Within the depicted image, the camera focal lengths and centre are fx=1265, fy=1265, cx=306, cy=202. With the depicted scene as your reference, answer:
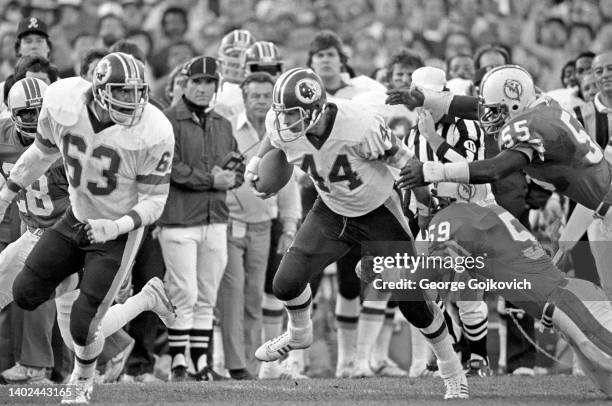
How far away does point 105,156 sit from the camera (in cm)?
744

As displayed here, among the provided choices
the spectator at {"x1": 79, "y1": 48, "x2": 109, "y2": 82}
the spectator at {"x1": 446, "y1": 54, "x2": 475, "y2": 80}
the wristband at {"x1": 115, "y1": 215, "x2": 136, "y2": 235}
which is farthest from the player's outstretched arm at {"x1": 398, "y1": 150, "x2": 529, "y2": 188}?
the spectator at {"x1": 446, "y1": 54, "x2": 475, "y2": 80}

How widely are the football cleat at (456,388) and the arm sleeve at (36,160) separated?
2774 mm

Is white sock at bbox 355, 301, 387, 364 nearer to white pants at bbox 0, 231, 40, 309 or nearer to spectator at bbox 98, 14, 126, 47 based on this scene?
white pants at bbox 0, 231, 40, 309

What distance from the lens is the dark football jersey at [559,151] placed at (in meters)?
7.39

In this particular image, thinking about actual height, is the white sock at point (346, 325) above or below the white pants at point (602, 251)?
below

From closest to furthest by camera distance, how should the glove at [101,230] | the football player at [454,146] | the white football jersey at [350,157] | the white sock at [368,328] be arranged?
the glove at [101,230]
the white football jersey at [350,157]
the football player at [454,146]
the white sock at [368,328]

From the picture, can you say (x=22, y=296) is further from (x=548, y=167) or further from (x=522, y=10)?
(x=522, y=10)

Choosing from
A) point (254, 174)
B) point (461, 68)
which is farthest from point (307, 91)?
point (461, 68)

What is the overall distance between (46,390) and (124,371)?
69.3 inches

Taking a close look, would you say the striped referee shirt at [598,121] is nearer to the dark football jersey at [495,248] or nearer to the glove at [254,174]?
the dark football jersey at [495,248]

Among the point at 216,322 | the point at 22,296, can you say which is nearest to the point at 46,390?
the point at 22,296

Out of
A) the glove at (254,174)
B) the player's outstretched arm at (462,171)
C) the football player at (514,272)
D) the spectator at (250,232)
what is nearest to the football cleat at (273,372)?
the spectator at (250,232)

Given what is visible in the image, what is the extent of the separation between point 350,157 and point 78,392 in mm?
2132

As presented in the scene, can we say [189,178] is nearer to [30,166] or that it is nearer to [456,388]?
[30,166]
